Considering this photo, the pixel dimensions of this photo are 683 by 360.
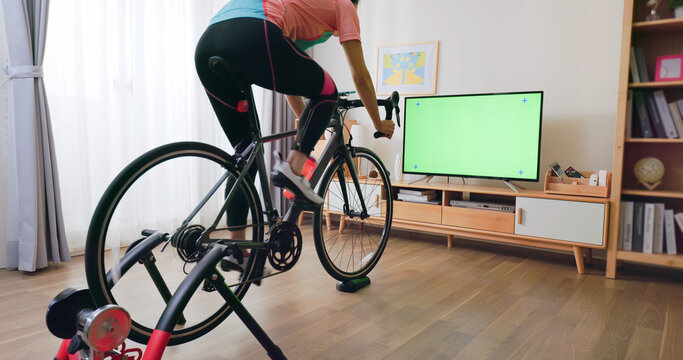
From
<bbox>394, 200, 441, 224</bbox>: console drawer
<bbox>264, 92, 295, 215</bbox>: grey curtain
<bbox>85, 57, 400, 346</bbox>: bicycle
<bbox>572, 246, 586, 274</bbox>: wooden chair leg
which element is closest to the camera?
<bbox>85, 57, 400, 346</bbox>: bicycle

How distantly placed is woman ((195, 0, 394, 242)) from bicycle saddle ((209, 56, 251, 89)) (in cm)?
1

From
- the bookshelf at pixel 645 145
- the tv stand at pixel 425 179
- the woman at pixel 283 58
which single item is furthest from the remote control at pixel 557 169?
the woman at pixel 283 58

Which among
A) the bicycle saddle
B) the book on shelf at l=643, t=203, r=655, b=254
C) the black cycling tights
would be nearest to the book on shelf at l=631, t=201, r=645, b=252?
the book on shelf at l=643, t=203, r=655, b=254

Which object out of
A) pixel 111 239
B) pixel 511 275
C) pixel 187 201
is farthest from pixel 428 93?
pixel 111 239

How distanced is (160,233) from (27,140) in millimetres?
1323

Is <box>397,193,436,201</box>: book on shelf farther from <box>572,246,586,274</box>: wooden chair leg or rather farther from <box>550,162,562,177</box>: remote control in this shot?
<box>572,246,586,274</box>: wooden chair leg

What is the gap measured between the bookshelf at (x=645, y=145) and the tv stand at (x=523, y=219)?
0.10 metres

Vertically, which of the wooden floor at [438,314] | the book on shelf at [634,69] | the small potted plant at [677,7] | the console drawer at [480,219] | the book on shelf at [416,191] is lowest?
the wooden floor at [438,314]

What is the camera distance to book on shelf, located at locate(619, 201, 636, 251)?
2.32 metres

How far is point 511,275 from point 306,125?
1.49m

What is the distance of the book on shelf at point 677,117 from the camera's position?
2.29 meters

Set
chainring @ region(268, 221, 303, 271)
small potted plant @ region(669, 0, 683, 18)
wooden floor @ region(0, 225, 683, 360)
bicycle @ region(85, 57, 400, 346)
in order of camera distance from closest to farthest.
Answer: bicycle @ region(85, 57, 400, 346) → wooden floor @ region(0, 225, 683, 360) → chainring @ region(268, 221, 303, 271) → small potted plant @ region(669, 0, 683, 18)

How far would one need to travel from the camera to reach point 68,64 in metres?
2.46

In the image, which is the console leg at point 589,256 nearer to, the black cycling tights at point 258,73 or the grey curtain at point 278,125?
the black cycling tights at point 258,73
